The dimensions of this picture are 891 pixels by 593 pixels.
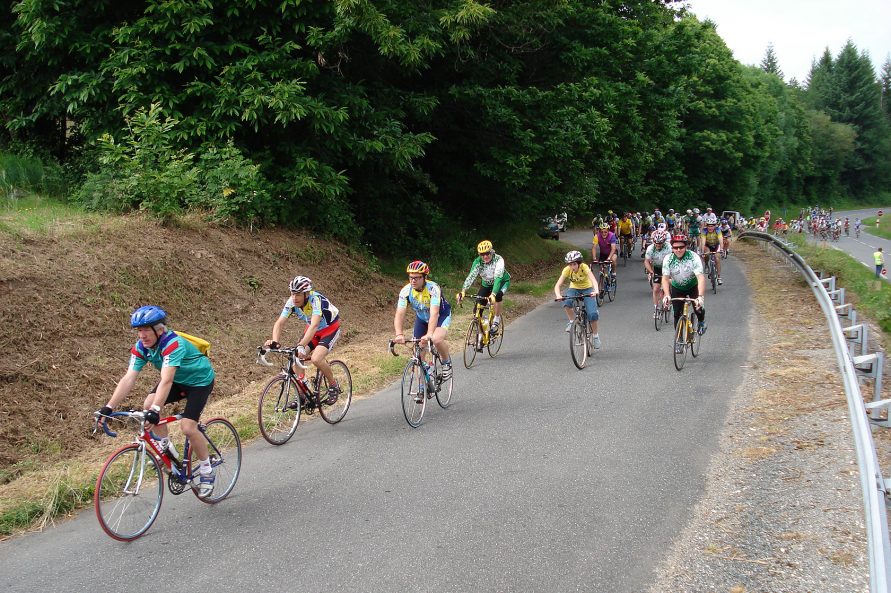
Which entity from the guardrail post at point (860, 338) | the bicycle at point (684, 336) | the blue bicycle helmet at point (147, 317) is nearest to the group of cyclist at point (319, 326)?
the blue bicycle helmet at point (147, 317)

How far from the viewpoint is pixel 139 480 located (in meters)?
6.03

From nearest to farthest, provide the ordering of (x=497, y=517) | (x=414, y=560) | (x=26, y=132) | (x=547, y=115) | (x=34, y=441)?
(x=414, y=560) < (x=497, y=517) < (x=34, y=441) < (x=26, y=132) < (x=547, y=115)

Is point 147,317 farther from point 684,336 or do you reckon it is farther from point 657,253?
point 657,253

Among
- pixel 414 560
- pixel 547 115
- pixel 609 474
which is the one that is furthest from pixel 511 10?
pixel 414 560

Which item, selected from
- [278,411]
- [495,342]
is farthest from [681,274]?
[278,411]

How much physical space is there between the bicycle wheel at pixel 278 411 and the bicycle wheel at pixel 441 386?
194 cm

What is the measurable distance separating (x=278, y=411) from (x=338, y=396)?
0.97 m

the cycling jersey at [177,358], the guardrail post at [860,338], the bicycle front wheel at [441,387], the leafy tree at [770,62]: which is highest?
the leafy tree at [770,62]

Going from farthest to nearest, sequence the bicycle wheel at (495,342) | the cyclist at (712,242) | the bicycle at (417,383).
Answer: the cyclist at (712,242), the bicycle wheel at (495,342), the bicycle at (417,383)

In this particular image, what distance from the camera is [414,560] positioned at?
5504mm

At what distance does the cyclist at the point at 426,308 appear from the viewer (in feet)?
31.0

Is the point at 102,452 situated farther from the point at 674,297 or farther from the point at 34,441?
the point at 674,297

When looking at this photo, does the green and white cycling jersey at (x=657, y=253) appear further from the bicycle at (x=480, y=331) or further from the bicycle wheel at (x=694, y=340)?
the bicycle at (x=480, y=331)

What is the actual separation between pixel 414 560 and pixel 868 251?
215 feet
